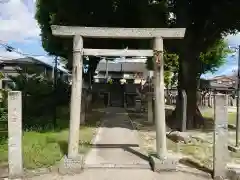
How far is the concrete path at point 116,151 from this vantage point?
7898mm

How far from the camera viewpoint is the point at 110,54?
26.5ft

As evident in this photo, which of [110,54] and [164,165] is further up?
[110,54]

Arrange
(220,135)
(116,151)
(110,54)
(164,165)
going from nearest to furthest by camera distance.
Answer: (220,135) → (164,165) → (110,54) → (116,151)

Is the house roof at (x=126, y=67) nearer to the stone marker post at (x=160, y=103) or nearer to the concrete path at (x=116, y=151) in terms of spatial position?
the concrete path at (x=116, y=151)

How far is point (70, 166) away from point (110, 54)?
2.84 meters

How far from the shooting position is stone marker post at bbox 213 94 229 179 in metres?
7.12

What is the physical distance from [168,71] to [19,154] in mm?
28964

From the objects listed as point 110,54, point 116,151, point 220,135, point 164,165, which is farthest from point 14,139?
point 220,135

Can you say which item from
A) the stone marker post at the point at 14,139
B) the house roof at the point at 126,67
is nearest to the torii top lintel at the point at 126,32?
the stone marker post at the point at 14,139

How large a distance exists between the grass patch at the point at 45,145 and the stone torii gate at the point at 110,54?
800mm

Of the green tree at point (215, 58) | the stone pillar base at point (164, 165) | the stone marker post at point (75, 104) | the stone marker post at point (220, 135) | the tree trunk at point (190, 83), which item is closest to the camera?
the stone marker post at point (220, 135)

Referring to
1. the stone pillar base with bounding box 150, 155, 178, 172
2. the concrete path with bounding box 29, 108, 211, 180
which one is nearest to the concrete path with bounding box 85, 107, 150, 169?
the concrete path with bounding box 29, 108, 211, 180

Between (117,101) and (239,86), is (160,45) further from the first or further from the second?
(117,101)

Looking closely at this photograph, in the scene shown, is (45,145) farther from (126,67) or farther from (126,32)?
(126,67)
